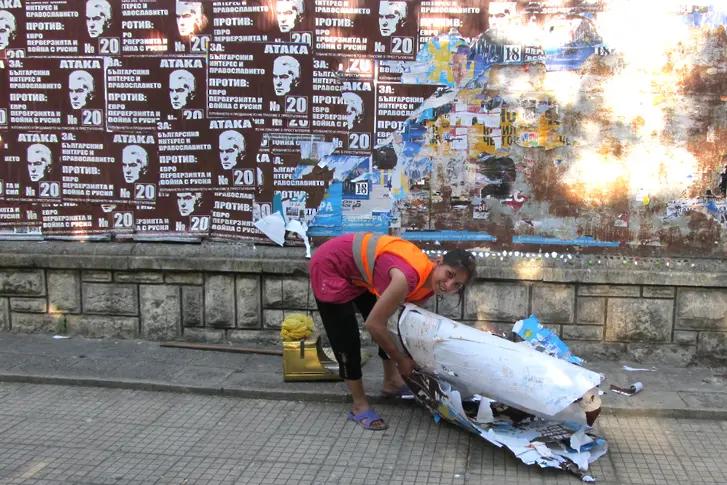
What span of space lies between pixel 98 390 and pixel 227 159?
7.17 ft

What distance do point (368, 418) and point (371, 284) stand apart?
0.91 meters

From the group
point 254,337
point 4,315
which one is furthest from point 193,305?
point 4,315

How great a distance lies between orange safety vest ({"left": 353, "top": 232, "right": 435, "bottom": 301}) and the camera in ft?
12.5

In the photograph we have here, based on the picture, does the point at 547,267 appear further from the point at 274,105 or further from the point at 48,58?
the point at 48,58

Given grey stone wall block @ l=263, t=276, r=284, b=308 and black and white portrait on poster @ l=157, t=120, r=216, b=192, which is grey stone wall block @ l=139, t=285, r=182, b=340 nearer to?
grey stone wall block @ l=263, t=276, r=284, b=308

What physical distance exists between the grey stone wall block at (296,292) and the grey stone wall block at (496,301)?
1397 mm

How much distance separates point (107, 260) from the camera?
5609mm

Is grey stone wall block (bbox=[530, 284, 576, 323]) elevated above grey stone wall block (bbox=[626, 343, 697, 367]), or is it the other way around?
grey stone wall block (bbox=[530, 284, 576, 323])

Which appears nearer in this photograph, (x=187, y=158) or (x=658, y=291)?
(x=658, y=291)

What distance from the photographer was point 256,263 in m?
5.42

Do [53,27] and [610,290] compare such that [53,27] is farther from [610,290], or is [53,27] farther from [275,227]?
[610,290]

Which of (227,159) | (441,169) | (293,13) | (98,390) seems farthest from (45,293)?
(441,169)

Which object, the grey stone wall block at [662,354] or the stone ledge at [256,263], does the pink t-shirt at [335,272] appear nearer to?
the stone ledge at [256,263]

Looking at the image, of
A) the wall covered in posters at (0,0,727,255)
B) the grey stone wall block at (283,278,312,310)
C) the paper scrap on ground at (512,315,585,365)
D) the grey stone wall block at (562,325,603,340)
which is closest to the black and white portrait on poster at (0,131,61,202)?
the wall covered in posters at (0,0,727,255)
